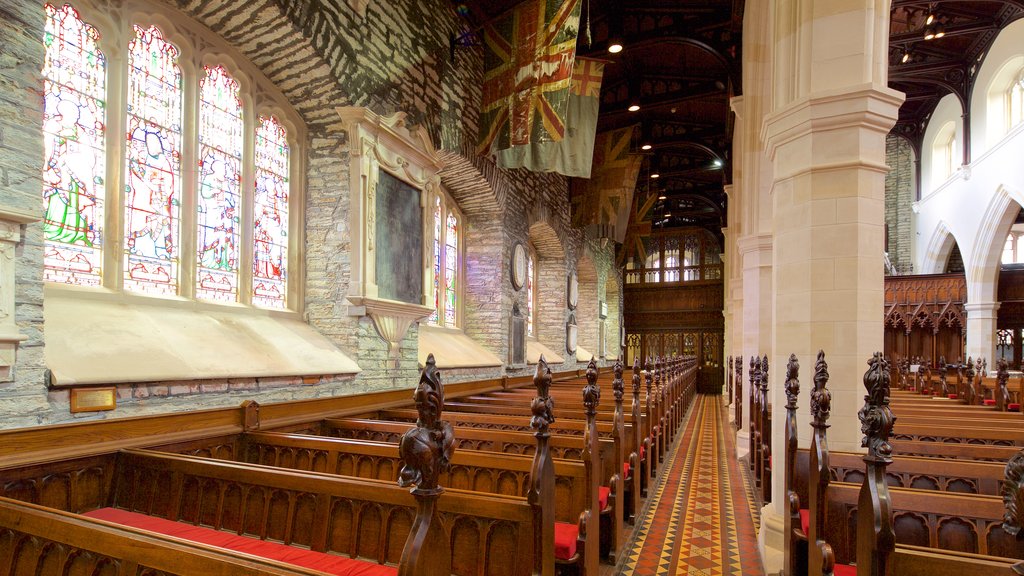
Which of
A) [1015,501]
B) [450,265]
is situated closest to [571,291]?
[450,265]

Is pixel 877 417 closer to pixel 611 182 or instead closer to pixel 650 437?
pixel 650 437

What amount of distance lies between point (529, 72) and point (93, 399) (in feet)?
17.3

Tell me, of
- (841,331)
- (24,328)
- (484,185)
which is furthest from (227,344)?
(484,185)

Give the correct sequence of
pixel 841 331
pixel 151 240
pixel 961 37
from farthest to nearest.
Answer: pixel 961 37
pixel 151 240
pixel 841 331

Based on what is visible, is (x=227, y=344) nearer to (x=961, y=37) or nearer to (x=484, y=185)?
Answer: (x=484, y=185)

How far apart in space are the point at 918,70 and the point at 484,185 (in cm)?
1114

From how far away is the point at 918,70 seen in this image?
12742mm

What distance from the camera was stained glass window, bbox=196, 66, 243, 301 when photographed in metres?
4.93

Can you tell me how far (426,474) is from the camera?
1.22 metres

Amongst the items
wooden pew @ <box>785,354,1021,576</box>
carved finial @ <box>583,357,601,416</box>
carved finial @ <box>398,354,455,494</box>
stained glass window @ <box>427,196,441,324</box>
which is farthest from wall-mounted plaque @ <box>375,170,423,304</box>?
carved finial @ <box>398,354,455,494</box>

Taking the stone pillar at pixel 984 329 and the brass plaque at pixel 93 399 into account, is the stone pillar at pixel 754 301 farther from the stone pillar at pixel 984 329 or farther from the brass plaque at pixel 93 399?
the stone pillar at pixel 984 329

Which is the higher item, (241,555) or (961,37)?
(961,37)

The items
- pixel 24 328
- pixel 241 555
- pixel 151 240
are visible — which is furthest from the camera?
pixel 151 240

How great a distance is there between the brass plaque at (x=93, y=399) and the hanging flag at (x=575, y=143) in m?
4.63
